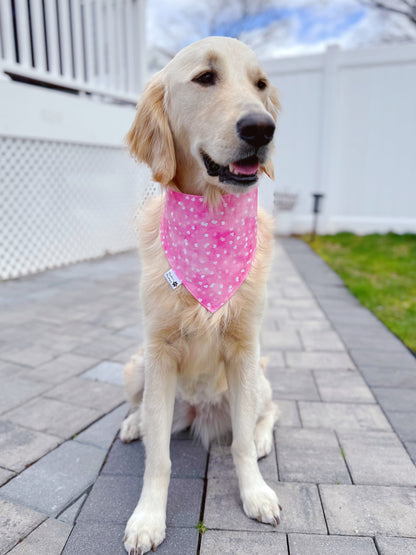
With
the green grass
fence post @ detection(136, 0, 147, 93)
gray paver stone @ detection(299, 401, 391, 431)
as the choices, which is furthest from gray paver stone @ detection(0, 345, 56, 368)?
fence post @ detection(136, 0, 147, 93)

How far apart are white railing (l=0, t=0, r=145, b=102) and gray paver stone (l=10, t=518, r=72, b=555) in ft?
17.5

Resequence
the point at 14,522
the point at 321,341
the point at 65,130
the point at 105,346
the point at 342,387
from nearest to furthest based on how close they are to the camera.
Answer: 1. the point at 14,522
2. the point at 342,387
3. the point at 105,346
4. the point at 321,341
5. the point at 65,130

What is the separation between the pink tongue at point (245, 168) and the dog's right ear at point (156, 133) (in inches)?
11.8

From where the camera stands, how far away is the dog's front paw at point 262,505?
1615 millimetres

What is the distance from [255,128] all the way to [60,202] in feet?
18.3

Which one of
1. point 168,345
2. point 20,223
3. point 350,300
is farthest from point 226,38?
point 20,223

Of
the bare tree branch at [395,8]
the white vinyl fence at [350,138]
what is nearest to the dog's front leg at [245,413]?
the white vinyl fence at [350,138]

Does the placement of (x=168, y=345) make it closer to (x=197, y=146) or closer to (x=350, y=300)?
(x=197, y=146)

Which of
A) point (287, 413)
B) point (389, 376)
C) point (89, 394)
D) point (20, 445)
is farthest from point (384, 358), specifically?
point (20, 445)

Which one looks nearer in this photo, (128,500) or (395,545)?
(395,545)

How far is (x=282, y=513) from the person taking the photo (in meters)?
1.67

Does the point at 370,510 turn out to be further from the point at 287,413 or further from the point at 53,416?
the point at 53,416

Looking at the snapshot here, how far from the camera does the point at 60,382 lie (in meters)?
2.77

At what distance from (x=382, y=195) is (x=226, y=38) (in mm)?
8441
